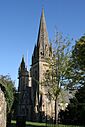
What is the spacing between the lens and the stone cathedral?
280 feet

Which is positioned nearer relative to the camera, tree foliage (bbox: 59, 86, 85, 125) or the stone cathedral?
tree foliage (bbox: 59, 86, 85, 125)

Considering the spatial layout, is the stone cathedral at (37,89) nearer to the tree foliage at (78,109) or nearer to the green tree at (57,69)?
the tree foliage at (78,109)

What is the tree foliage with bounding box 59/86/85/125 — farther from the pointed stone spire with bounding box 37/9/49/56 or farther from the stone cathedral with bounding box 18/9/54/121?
the pointed stone spire with bounding box 37/9/49/56

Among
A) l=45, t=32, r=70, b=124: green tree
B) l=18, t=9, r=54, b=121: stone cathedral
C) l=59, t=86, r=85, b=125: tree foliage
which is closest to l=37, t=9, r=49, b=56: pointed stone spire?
l=18, t=9, r=54, b=121: stone cathedral

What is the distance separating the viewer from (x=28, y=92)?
99.4 meters

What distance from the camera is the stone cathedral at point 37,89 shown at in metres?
85.4

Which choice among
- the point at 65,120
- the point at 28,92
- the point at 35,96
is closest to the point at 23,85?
the point at 28,92

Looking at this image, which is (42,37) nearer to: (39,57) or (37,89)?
(39,57)

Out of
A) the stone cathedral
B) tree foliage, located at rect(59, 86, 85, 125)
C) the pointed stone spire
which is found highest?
the pointed stone spire

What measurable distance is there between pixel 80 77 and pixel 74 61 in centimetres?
272

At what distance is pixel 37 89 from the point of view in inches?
3514

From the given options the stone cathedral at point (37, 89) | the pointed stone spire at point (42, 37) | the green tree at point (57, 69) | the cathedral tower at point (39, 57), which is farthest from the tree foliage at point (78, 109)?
the pointed stone spire at point (42, 37)

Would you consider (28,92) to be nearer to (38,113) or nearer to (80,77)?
(38,113)

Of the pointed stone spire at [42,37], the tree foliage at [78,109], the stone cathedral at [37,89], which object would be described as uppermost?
the pointed stone spire at [42,37]
